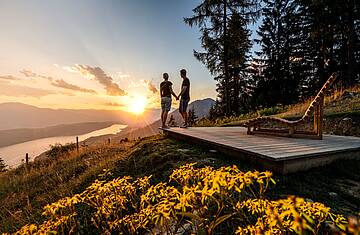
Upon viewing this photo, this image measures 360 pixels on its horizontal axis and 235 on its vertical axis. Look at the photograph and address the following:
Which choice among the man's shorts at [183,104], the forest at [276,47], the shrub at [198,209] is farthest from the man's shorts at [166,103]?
the forest at [276,47]

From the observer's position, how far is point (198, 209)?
1.70 meters

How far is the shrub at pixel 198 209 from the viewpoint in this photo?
132cm

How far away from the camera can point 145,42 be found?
41.6 feet

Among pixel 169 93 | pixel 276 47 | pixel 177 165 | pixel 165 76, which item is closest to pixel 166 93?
pixel 169 93

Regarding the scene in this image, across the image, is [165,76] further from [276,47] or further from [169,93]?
[276,47]

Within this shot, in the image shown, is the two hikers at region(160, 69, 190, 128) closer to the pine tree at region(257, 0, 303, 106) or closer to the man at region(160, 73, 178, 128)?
the man at region(160, 73, 178, 128)

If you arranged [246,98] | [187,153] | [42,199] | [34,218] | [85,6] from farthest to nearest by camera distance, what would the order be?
[246,98] < [85,6] < [187,153] < [42,199] < [34,218]

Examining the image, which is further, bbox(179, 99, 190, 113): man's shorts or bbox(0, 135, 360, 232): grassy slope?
bbox(179, 99, 190, 113): man's shorts

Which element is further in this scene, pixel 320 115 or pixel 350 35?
pixel 350 35

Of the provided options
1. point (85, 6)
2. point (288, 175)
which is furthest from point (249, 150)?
point (85, 6)

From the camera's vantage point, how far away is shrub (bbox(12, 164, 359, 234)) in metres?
1.32

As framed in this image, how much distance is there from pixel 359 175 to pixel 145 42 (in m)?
11.4

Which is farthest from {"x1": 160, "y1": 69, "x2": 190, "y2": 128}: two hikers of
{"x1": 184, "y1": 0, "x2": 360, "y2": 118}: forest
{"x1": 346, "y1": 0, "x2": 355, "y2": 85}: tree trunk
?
{"x1": 346, "y1": 0, "x2": 355, "y2": 85}: tree trunk

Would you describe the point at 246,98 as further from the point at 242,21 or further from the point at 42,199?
the point at 42,199
